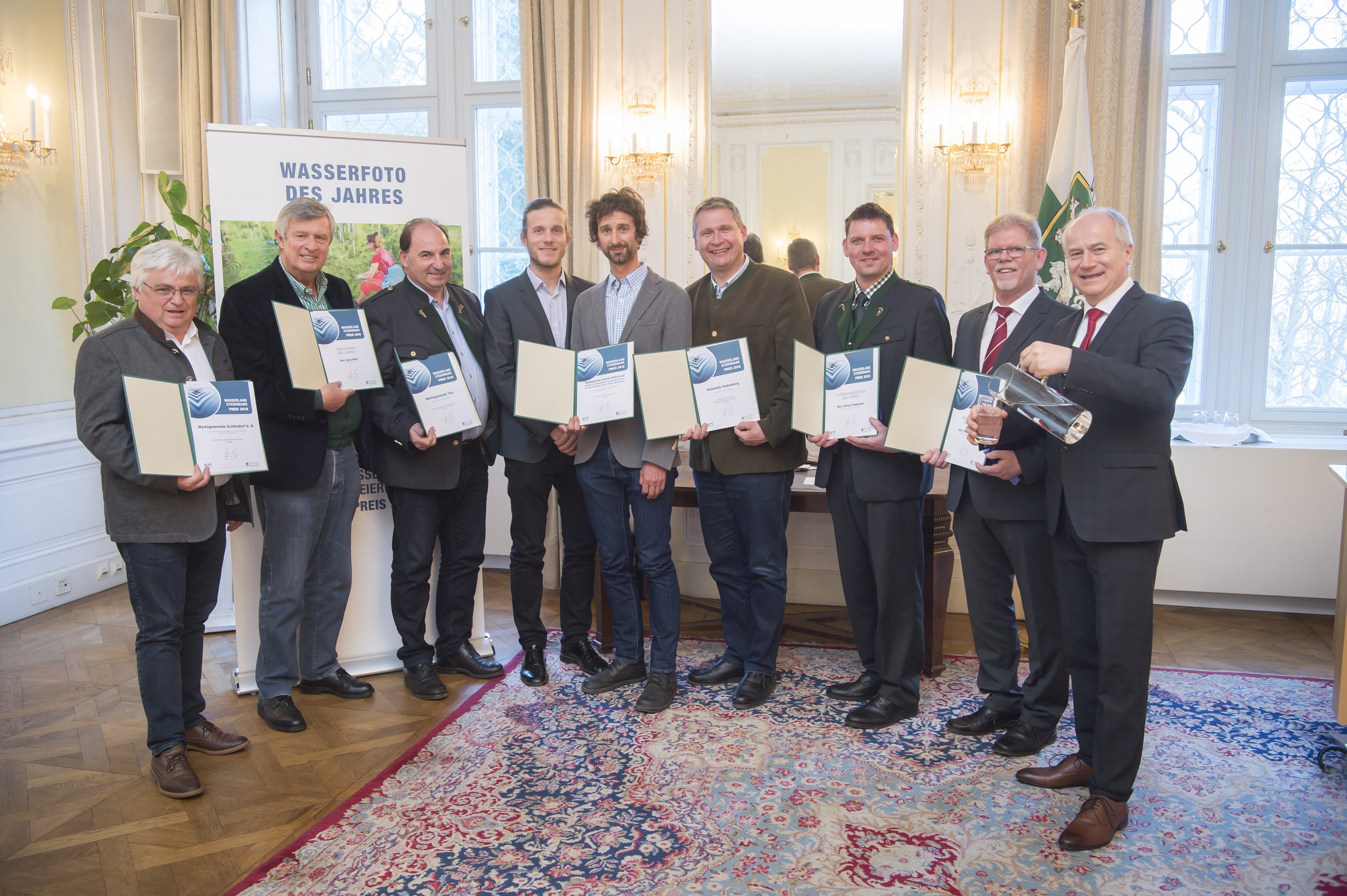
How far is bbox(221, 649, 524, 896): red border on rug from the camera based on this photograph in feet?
7.22

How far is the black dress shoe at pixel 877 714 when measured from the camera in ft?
9.97

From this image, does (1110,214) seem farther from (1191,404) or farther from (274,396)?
(1191,404)

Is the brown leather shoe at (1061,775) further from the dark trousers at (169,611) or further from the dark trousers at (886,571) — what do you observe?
the dark trousers at (169,611)

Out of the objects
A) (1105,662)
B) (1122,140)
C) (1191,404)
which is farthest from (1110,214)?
(1191,404)

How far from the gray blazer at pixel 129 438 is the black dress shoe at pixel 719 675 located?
71.0 inches

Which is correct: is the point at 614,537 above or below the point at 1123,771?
above

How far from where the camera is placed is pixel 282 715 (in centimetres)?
310

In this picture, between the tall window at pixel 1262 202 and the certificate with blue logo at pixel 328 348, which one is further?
the tall window at pixel 1262 202

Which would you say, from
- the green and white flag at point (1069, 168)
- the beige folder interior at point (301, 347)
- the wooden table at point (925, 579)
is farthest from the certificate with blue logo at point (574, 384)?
the green and white flag at point (1069, 168)

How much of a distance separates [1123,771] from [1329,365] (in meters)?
3.44

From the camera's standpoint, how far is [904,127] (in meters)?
4.50

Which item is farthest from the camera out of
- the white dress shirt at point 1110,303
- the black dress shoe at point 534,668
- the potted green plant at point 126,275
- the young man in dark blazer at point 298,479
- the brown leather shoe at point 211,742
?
the potted green plant at point 126,275

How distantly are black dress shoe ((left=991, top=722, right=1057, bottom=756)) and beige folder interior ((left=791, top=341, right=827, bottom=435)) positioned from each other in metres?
1.16

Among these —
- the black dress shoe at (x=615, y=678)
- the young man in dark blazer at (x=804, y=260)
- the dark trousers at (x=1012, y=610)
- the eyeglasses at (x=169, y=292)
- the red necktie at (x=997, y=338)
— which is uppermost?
the young man in dark blazer at (x=804, y=260)
